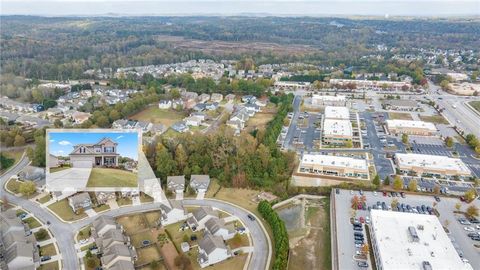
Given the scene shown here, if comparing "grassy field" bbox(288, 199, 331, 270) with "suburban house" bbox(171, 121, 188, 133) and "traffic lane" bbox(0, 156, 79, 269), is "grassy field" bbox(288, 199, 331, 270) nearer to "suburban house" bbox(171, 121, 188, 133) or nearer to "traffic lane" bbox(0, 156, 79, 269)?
"traffic lane" bbox(0, 156, 79, 269)

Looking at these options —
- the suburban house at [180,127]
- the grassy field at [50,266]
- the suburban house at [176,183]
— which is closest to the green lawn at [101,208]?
the suburban house at [176,183]

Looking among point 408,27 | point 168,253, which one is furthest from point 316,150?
point 408,27

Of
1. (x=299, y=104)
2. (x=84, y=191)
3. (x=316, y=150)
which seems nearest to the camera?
(x=84, y=191)

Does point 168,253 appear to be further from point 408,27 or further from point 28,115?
point 408,27

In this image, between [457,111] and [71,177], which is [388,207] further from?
[457,111]

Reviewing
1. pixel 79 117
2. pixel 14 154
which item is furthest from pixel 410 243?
pixel 79 117

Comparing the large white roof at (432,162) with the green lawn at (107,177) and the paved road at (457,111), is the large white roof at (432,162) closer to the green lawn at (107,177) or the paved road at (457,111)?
the paved road at (457,111)
